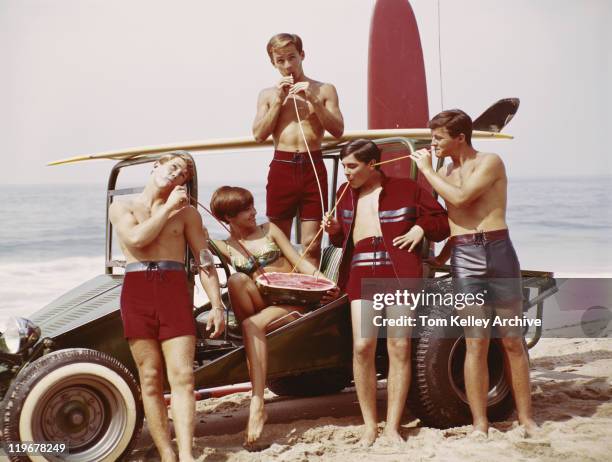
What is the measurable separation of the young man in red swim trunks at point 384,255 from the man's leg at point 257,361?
452 millimetres

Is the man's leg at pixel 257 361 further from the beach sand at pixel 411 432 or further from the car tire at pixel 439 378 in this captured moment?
the car tire at pixel 439 378

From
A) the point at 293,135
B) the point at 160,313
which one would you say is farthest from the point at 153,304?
the point at 293,135

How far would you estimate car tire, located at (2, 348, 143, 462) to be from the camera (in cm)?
391

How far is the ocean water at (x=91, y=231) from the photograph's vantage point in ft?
57.3

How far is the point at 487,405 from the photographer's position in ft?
16.0

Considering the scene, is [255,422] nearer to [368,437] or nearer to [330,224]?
[368,437]

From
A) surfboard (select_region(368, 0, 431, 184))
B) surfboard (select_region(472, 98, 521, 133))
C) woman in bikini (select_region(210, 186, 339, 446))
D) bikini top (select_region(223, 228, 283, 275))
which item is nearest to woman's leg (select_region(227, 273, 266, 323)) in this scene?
woman in bikini (select_region(210, 186, 339, 446))

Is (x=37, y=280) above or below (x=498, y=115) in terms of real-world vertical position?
below

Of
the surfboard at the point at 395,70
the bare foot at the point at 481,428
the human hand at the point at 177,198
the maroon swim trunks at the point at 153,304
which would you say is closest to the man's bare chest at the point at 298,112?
the human hand at the point at 177,198

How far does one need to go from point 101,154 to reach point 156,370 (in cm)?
172

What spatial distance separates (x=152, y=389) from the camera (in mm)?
4000

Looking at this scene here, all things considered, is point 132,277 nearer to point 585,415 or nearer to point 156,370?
point 156,370

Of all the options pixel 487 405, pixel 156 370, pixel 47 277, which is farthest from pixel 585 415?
pixel 47 277

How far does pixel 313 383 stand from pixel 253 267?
1726 millimetres
